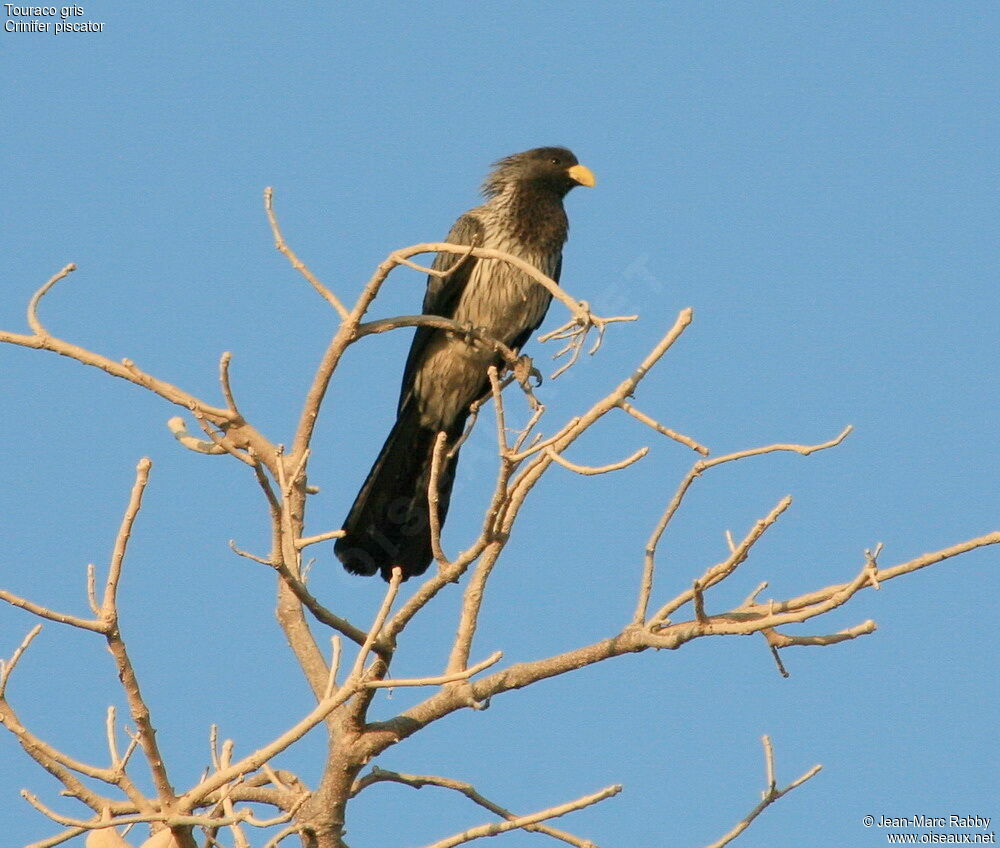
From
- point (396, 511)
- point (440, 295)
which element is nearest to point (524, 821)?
point (396, 511)

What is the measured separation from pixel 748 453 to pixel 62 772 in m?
1.78

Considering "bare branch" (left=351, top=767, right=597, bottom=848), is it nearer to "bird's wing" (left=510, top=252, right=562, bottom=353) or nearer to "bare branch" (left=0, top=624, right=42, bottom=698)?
"bare branch" (left=0, top=624, right=42, bottom=698)

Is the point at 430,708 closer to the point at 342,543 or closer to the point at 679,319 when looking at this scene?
the point at 679,319

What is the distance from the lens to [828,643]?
3498 mm

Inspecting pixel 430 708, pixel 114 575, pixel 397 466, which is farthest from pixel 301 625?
pixel 397 466

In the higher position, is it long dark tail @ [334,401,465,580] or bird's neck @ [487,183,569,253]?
bird's neck @ [487,183,569,253]

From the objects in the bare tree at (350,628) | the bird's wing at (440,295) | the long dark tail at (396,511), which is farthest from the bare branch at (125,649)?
the bird's wing at (440,295)

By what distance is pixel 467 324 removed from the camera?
589cm

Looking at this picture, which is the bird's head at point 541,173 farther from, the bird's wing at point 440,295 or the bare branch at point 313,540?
the bare branch at point 313,540

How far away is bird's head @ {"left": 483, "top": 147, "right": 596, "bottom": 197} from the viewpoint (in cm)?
715

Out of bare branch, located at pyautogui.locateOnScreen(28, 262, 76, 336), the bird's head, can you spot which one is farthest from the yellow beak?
bare branch, located at pyautogui.locateOnScreen(28, 262, 76, 336)

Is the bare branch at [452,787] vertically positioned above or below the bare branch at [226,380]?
below

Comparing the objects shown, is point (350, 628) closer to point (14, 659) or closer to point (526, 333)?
point (14, 659)

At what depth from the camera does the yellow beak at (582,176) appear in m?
7.15
